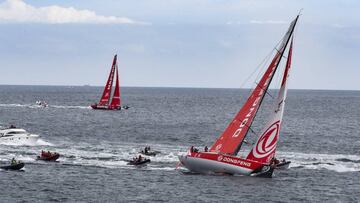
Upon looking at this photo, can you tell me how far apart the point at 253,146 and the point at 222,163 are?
4012mm

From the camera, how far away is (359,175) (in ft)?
244

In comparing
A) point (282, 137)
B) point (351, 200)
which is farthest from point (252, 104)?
point (282, 137)

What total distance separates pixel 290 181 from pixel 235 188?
321 inches

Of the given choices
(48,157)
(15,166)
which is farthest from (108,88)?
(15,166)

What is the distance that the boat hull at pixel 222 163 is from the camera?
222 feet

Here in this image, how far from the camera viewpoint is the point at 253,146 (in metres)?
69.2

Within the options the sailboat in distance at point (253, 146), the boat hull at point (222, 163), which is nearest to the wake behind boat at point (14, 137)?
the sailboat in distance at point (253, 146)

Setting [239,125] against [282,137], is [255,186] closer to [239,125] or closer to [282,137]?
[239,125]

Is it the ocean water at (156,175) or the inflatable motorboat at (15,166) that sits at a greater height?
the inflatable motorboat at (15,166)

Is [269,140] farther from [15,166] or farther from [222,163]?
[15,166]

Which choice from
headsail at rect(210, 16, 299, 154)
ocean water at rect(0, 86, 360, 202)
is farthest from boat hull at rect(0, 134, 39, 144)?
headsail at rect(210, 16, 299, 154)

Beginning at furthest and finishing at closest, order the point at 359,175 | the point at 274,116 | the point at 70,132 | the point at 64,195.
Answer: the point at 70,132 → the point at 359,175 → the point at 274,116 → the point at 64,195

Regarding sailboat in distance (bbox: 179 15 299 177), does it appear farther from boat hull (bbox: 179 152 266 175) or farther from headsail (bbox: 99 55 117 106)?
headsail (bbox: 99 55 117 106)

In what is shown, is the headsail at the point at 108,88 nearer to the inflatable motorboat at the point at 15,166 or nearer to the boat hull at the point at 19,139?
the boat hull at the point at 19,139
